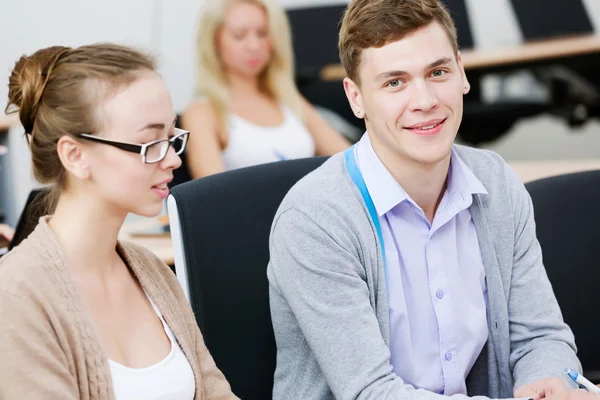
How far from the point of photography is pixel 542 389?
4.73 ft

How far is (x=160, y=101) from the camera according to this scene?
1330mm

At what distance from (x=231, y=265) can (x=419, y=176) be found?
0.37 metres

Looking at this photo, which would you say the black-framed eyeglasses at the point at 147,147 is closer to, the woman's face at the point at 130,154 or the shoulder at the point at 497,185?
the woman's face at the point at 130,154

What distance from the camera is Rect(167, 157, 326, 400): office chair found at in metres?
1.53

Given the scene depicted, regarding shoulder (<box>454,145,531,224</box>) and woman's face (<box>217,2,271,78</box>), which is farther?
woman's face (<box>217,2,271,78</box>)

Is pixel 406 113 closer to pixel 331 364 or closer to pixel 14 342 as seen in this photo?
pixel 331 364

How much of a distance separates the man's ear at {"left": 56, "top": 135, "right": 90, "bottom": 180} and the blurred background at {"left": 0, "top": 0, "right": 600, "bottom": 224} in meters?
2.72

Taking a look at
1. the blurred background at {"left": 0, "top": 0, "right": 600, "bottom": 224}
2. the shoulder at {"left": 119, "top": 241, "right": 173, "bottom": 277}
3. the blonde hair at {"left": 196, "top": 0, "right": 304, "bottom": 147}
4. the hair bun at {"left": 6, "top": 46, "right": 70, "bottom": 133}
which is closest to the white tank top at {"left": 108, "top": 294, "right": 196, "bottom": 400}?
the shoulder at {"left": 119, "top": 241, "right": 173, "bottom": 277}

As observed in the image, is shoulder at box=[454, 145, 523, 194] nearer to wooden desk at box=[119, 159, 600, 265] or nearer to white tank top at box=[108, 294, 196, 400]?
wooden desk at box=[119, 159, 600, 265]

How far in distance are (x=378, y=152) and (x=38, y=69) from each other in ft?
2.00

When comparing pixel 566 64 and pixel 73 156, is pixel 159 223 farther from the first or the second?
pixel 566 64

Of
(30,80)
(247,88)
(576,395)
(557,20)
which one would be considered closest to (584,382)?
(576,395)

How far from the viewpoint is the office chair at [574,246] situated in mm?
1779

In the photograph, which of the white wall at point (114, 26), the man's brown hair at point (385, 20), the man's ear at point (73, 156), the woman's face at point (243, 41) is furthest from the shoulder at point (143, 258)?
the white wall at point (114, 26)
